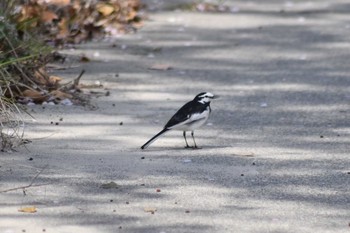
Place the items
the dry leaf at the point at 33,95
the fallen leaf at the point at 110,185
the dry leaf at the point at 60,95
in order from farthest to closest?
the dry leaf at the point at 60,95, the dry leaf at the point at 33,95, the fallen leaf at the point at 110,185

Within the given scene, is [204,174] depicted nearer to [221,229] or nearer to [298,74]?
[221,229]

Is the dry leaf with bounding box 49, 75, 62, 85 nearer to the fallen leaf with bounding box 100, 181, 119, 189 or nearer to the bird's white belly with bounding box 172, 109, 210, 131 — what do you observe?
the bird's white belly with bounding box 172, 109, 210, 131

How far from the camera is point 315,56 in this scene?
44.3 feet

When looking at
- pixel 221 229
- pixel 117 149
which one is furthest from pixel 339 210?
pixel 117 149

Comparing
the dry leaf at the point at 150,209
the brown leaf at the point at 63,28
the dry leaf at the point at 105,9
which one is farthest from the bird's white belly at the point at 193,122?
the dry leaf at the point at 105,9

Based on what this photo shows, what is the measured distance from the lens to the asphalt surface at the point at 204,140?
23.7ft

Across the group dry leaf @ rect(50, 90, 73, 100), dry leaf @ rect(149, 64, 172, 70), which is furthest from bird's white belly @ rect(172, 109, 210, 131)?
dry leaf @ rect(149, 64, 172, 70)

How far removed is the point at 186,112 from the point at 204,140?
1.76 ft

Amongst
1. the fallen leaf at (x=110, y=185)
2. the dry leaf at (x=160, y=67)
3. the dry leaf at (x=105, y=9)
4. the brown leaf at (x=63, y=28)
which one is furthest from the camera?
the dry leaf at (x=105, y=9)

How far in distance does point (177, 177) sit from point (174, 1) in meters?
9.82

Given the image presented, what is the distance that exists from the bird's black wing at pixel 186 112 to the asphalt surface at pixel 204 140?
0.25 meters

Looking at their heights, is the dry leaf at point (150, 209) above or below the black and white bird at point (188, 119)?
above

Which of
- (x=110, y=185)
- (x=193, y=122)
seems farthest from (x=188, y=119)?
(x=110, y=185)

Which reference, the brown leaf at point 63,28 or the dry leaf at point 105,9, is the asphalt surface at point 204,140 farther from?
the dry leaf at point 105,9
